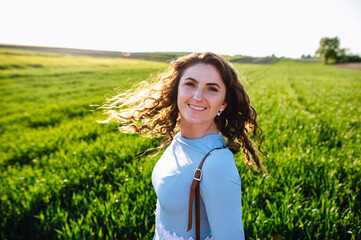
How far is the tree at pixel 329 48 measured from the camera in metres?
83.1

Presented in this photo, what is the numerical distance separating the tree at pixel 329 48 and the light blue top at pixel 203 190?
102621 mm

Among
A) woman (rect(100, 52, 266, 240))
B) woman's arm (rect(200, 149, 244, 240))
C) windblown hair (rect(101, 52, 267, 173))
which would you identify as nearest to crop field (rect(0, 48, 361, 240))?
woman's arm (rect(200, 149, 244, 240))

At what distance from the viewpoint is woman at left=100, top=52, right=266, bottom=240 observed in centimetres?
107

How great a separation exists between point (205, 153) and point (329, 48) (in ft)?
345

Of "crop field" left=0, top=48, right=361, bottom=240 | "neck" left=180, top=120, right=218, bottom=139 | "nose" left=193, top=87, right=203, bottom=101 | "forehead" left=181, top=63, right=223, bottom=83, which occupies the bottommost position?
"crop field" left=0, top=48, right=361, bottom=240

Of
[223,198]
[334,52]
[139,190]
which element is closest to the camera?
[223,198]

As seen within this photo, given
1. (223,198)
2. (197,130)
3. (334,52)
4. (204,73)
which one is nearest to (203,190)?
(223,198)

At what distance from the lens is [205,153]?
127 centimetres

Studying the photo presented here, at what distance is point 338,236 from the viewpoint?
6.77 ft

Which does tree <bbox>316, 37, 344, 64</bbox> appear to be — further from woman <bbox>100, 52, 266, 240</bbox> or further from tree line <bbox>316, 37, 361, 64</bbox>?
woman <bbox>100, 52, 266, 240</bbox>

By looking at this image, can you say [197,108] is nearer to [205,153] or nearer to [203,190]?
[205,153]

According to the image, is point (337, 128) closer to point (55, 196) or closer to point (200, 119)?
point (200, 119)

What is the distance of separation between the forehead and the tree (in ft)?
336

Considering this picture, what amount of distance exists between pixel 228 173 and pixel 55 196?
306 cm
